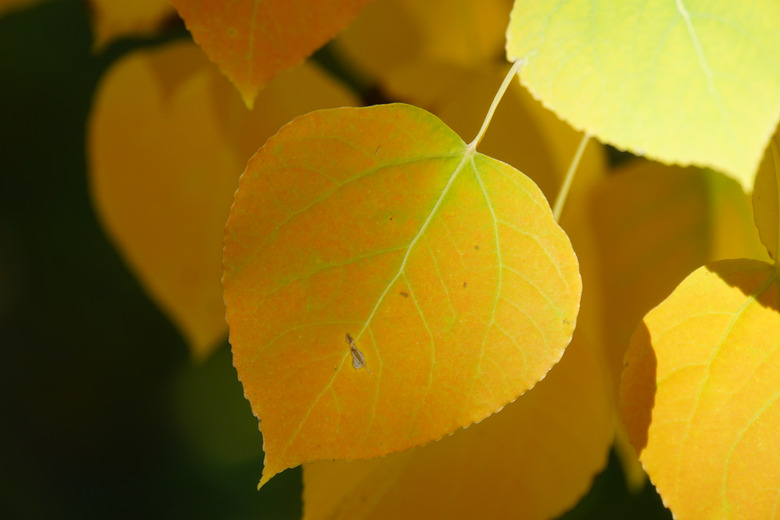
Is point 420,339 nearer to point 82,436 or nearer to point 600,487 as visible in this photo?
point 600,487

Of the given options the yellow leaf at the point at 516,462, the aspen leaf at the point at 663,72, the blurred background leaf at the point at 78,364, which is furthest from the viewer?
the blurred background leaf at the point at 78,364

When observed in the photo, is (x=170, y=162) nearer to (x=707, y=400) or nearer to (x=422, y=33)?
(x=422, y=33)

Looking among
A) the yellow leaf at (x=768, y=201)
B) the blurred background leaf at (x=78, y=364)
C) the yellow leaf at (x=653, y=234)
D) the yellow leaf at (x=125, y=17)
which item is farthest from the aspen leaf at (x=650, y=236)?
the blurred background leaf at (x=78, y=364)

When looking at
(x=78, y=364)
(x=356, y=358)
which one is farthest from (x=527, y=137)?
(x=78, y=364)

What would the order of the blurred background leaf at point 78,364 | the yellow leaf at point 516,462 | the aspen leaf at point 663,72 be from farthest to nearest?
the blurred background leaf at point 78,364 < the yellow leaf at point 516,462 < the aspen leaf at point 663,72

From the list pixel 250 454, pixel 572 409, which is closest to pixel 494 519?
pixel 572 409

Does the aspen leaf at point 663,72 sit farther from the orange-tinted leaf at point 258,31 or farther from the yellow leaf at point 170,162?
the yellow leaf at point 170,162

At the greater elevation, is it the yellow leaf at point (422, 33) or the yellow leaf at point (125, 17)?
the yellow leaf at point (125, 17)
